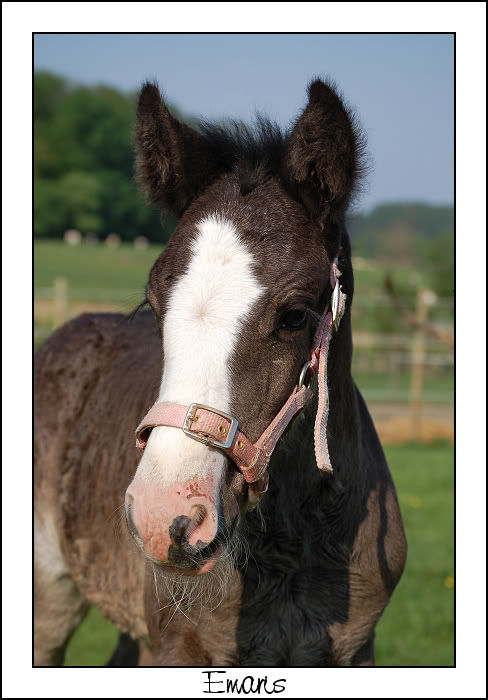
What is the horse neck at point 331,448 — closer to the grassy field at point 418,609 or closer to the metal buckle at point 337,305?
the metal buckle at point 337,305

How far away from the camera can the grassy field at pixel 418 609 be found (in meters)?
5.68

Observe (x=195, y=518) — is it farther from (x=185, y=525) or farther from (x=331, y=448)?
(x=331, y=448)

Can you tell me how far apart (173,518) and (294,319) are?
0.82 meters

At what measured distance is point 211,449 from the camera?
234 centimetres

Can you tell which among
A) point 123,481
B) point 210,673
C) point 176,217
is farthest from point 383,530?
point 176,217

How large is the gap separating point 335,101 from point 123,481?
7.20ft

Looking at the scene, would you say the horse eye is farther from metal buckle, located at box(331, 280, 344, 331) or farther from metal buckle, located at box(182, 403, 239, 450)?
metal buckle, located at box(182, 403, 239, 450)

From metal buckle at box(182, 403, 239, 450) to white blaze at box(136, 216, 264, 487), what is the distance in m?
0.02

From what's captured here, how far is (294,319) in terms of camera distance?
8.68 ft

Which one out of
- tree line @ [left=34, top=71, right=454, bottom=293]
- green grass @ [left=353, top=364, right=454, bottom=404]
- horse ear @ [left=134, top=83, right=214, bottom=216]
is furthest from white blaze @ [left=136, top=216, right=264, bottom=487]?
tree line @ [left=34, top=71, right=454, bottom=293]

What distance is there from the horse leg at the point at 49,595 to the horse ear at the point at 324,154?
3004mm

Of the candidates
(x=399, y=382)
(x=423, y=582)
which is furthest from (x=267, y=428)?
(x=399, y=382)

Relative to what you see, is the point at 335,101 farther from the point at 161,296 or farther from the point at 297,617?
the point at 297,617

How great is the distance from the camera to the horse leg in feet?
16.1
